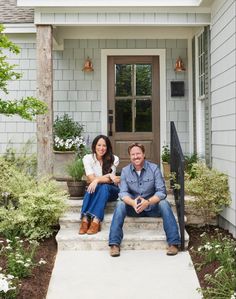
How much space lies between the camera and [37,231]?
5.03 meters

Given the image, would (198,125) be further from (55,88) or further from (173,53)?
(55,88)

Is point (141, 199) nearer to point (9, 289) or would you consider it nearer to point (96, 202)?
point (96, 202)

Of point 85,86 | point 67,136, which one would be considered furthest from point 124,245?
point 85,86

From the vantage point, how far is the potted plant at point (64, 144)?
23.1 ft

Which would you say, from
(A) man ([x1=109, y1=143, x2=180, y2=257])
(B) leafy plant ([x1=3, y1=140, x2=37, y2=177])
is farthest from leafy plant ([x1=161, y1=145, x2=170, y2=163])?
(A) man ([x1=109, y1=143, x2=180, y2=257])

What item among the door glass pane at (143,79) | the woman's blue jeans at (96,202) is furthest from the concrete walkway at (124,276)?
the door glass pane at (143,79)

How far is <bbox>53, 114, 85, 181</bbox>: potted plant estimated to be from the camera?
23.1 feet

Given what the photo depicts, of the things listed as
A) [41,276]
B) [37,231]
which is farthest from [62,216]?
[41,276]

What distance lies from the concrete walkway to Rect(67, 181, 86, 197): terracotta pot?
1.25 m

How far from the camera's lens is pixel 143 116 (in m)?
Answer: 7.70

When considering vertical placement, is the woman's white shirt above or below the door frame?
below

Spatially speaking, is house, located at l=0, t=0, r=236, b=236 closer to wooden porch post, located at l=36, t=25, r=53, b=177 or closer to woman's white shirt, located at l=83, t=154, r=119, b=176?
wooden porch post, located at l=36, t=25, r=53, b=177

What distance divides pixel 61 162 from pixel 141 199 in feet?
8.40

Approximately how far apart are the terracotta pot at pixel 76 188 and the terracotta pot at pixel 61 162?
3.61 ft
